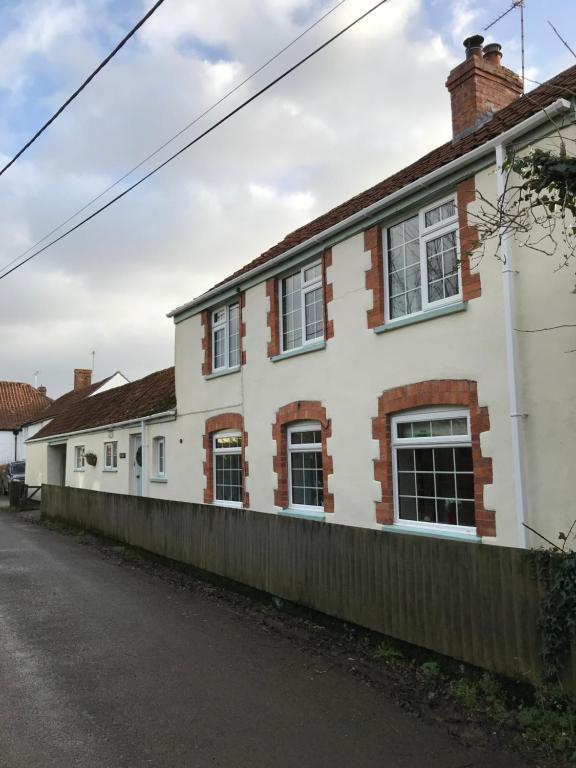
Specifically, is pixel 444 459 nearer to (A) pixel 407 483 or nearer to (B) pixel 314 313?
(A) pixel 407 483

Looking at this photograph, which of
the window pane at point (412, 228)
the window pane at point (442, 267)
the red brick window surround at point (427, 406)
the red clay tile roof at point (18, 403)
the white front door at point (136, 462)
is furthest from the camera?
the red clay tile roof at point (18, 403)

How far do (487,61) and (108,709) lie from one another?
10918 mm

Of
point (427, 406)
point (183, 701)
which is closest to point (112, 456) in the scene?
point (427, 406)

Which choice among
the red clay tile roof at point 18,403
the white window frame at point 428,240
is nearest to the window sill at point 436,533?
the white window frame at point 428,240

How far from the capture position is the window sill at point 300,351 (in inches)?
394

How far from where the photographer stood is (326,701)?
17.6 feet

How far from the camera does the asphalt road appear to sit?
14.4ft

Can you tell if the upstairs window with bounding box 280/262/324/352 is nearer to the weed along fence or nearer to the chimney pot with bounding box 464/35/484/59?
the weed along fence

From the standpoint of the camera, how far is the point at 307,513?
1023cm

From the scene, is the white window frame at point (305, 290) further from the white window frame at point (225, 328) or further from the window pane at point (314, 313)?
the white window frame at point (225, 328)

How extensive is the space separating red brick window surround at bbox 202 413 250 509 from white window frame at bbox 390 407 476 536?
4.07m

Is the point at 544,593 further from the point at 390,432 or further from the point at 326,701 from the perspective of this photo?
the point at 390,432

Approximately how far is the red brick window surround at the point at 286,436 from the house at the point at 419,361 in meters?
0.03

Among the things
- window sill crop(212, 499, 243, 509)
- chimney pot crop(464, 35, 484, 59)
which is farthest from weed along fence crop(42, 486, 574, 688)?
chimney pot crop(464, 35, 484, 59)
